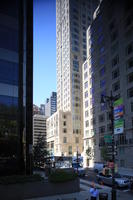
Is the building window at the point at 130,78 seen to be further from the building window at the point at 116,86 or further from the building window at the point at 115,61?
the building window at the point at 115,61

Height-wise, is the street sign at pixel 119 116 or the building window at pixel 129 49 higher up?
the building window at pixel 129 49

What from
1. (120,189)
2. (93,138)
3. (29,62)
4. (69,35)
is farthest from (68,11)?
(120,189)

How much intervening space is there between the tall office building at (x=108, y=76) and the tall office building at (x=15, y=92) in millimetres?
23567

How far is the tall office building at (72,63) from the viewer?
116m

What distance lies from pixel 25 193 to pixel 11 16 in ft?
62.1

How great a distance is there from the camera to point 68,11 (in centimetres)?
12375

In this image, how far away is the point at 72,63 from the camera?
118562 mm

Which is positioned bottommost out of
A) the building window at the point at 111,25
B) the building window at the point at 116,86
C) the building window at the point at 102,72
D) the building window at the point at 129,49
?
the building window at the point at 116,86

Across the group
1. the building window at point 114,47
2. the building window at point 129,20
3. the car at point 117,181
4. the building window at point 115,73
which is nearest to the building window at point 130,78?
the building window at point 115,73

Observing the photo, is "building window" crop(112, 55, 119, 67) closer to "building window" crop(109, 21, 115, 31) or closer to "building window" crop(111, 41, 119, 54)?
"building window" crop(111, 41, 119, 54)

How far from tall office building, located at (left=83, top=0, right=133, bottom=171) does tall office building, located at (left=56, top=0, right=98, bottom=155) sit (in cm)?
3006

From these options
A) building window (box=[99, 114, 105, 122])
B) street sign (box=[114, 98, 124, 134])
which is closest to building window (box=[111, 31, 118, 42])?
building window (box=[99, 114, 105, 122])

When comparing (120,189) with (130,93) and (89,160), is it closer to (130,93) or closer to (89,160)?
(130,93)

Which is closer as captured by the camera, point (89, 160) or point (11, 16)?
point (11, 16)
